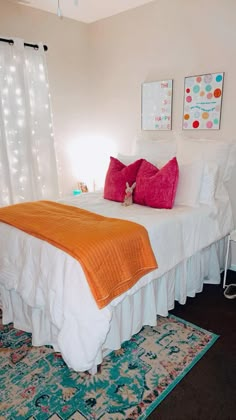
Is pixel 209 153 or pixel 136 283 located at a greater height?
pixel 209 153

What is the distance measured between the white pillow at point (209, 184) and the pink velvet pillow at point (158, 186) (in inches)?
10.8

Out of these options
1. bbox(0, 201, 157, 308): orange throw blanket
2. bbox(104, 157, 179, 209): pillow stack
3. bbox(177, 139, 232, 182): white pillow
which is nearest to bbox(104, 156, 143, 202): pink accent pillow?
bbox(104, 157, 179, 209): pillow stack

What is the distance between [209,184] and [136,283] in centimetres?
112

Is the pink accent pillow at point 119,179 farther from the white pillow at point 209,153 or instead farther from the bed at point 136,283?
the white pillow at point 209,153

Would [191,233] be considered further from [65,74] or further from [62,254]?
[65,74]

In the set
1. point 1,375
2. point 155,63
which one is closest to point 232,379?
point 1,375

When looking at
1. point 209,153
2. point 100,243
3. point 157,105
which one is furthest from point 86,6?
point 100,243

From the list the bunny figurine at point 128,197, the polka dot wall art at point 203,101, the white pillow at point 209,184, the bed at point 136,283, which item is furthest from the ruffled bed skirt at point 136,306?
the polka dot wall art at point 203,101

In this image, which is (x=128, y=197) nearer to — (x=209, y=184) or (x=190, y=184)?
(x=190, y=184)

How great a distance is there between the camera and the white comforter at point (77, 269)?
5.18ft

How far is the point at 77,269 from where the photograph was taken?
1583 mm

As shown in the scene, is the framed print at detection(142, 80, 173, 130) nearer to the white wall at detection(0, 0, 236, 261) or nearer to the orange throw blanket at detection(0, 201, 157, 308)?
the white wall at detection(0, 0, 236, 261)

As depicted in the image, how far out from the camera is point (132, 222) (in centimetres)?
200

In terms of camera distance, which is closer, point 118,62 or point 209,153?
point 209,153
